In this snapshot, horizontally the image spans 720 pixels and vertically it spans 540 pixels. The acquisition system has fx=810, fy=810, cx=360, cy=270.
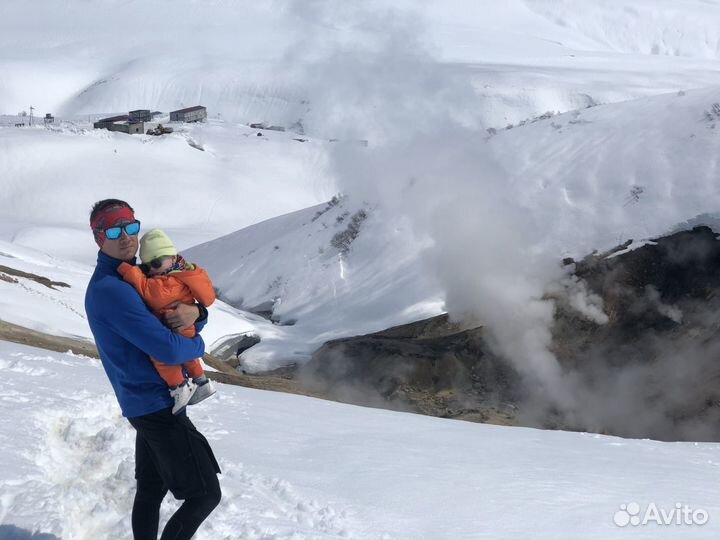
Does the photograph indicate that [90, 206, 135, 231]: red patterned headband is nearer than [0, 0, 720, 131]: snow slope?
Yes

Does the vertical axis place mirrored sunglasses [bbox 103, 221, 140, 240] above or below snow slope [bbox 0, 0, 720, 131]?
above

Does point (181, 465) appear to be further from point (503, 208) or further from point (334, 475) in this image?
point (503, 208)

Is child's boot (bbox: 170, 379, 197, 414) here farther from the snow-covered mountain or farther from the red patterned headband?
the snow-covered mountain

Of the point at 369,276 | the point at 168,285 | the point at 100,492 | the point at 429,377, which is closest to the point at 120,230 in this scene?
the point at 168,285

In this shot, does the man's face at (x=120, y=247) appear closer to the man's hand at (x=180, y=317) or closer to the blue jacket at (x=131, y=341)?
the blue jacket at (x=131, y=341)

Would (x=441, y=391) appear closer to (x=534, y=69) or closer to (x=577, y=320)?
(x=577, y=320)

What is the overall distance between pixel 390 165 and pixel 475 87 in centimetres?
5479

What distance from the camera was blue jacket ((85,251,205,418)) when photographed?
3.54 m

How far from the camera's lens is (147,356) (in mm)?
3658

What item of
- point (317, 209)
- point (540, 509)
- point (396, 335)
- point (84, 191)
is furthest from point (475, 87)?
point (540, 509)

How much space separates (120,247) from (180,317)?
17.1 inches

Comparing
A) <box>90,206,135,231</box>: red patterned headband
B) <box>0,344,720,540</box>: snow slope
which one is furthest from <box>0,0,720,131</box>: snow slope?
<box>90,206,135,231</box>: red patterned headband

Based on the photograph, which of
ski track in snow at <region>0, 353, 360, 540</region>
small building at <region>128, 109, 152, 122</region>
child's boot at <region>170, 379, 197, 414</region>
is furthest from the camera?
small building at <region>128, 109, 152, 122</region>

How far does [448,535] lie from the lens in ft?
15.6
